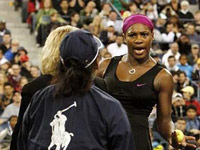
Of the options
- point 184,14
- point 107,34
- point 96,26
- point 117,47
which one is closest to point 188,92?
point 117,47

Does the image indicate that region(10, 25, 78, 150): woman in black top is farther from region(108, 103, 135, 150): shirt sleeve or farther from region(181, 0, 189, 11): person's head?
region(181, 0, 189, 11): person's head

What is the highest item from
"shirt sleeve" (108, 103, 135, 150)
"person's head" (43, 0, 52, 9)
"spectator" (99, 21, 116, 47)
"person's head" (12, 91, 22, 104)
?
"shirt sleeve" (108, 103, 135, 150)

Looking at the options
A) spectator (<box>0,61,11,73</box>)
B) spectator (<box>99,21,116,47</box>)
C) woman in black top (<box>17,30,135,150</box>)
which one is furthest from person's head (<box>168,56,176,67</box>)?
woman in black top (<box>17,30,135,150</box>)

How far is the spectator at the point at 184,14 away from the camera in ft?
64.4

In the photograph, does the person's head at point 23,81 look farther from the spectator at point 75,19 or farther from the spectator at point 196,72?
the spectator at point 196,72

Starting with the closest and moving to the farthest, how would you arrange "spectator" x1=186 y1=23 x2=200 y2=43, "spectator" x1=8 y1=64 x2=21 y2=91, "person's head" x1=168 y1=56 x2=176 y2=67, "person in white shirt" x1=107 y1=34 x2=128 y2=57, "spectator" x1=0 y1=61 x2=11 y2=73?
"spectator" x1=8 y1=64 x2=21 y2=91
"spectator" x1=0 y1=61 x2=11 y2=73
"person's head" x1=168 y1=56 x2=176 y2=67
"person in white shirt" x1=107 y1=34 x2=128 y2=57
"spectator" x1=186 y1=23 x2=200 y2=43

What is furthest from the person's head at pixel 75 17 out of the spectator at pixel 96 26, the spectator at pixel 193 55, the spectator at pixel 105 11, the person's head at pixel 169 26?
the spectator at pixel 193 55

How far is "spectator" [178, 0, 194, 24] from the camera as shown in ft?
64.4

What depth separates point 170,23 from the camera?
59.7 feet

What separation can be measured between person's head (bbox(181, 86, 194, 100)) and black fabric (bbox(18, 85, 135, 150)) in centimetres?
1047

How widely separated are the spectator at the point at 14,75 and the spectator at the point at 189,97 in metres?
3.26

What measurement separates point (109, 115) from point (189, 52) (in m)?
13.4

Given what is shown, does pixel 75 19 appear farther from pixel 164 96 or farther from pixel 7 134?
pixel 164 96

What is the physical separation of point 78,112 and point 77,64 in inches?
10.8
